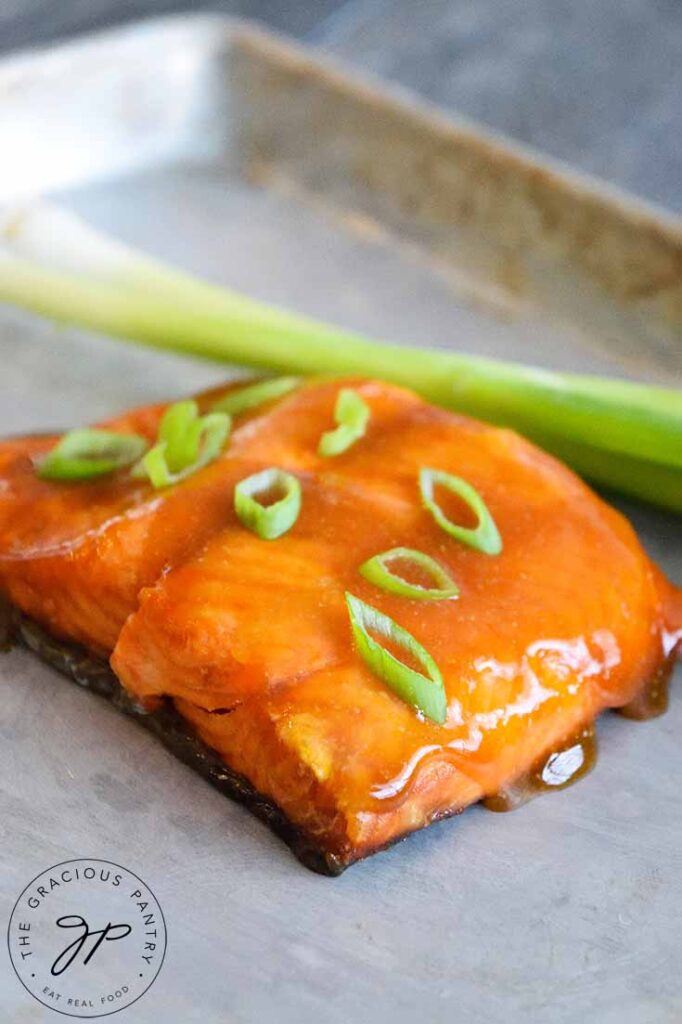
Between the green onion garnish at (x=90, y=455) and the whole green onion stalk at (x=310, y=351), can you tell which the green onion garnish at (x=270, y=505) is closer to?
the green onion garnish at (x=90, y=455)

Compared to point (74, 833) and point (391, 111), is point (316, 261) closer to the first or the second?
point (391, 111)

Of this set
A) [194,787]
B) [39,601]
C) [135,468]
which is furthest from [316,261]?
[194,787]

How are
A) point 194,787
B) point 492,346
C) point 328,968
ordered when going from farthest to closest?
point 492,346 < point 194,787 < point 328,968

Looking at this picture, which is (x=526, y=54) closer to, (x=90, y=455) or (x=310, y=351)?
(x=310, y=351)

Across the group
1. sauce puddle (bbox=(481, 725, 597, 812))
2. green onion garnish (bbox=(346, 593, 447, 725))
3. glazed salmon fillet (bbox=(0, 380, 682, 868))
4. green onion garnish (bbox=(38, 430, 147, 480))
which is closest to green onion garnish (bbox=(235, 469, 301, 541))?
glazed salmon fillet (bbox=(0, 380, 682, 868))

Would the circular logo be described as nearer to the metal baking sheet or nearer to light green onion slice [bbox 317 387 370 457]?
the metal baking sheet
